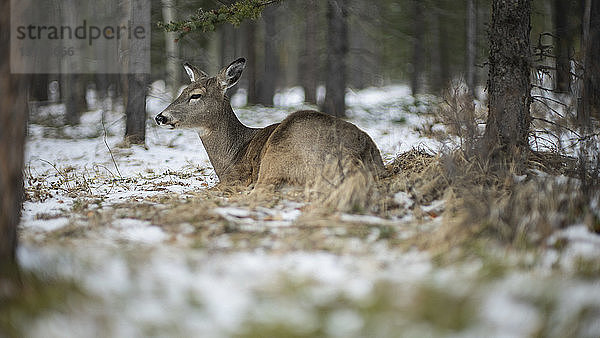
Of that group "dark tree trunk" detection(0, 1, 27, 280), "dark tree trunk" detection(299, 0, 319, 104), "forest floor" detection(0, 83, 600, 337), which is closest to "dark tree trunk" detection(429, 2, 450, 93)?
"dark tree trunk" detection(299, 0, 319, 104)

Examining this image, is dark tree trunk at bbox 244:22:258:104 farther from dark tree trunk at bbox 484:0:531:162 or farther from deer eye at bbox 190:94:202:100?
dark tree trunk at bbox 484:0:531:162

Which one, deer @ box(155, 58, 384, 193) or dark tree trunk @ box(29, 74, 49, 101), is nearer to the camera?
deer @ box(155, 58, 384, 193)

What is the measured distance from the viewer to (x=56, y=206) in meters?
5.51

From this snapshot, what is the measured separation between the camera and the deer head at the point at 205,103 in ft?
23.4

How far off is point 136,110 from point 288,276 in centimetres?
943

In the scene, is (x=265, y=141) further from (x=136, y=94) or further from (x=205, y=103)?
(x=136, y=94)

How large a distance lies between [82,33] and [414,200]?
17.5 m

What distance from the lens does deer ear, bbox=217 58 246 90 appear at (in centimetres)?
715

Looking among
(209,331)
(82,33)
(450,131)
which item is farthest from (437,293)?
(82,33)

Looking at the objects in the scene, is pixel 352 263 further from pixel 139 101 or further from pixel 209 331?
pixel 139 101

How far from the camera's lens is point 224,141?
7312mm

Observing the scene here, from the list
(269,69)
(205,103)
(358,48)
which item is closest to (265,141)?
(205,103)

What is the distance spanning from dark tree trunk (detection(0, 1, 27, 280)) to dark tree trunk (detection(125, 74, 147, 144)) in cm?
838

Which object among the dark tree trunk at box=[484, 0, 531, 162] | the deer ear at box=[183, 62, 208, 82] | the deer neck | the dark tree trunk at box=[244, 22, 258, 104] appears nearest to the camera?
the dark tree trunk at box=[484, 0, 531, 162]
